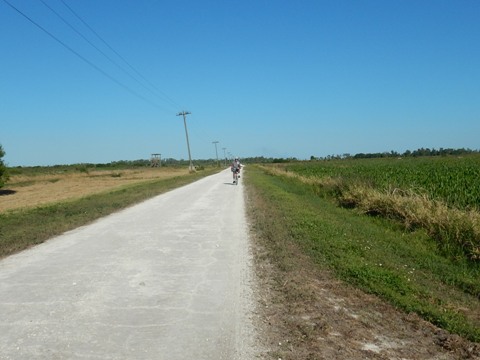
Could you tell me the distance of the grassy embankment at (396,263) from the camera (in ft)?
17.4

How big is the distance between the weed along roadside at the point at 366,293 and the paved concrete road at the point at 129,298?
55cm

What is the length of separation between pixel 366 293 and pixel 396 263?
2.25 meters

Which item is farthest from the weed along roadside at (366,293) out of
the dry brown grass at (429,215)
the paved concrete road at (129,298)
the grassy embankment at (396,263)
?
the paved concrete road at (129,298)

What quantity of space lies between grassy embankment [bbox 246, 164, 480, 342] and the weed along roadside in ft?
0.06

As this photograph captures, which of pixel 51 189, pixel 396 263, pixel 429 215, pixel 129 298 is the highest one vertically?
pixel 51 189

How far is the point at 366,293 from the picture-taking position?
573 cm

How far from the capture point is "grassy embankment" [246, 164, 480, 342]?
17.4 feet

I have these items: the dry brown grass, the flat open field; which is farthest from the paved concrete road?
the flat open field

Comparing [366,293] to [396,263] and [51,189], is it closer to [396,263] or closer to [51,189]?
[396,263]

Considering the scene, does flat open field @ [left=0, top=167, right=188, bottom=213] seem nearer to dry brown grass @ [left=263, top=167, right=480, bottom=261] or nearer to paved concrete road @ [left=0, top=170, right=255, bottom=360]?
paved concrete road @ [left=0, top=170, right=255, bottom=360]

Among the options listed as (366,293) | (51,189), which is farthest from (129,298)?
(51,189)

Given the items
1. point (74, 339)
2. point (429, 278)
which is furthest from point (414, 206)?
point (74, 339)

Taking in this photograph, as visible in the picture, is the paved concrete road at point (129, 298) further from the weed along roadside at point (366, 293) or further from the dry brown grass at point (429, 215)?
the dry brown grass at point (429, 215)

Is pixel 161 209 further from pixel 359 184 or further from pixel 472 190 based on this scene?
pixel 472 190
